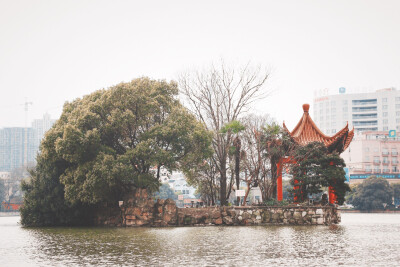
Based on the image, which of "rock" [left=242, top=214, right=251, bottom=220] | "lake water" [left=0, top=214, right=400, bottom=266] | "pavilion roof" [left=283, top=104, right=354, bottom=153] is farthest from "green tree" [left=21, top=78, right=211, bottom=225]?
"lake water" [left=0, top=214, right=400, bottom=266]

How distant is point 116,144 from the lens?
34.2 metres

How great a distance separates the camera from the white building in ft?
438

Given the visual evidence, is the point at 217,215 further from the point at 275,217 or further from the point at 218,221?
the point at 275,217

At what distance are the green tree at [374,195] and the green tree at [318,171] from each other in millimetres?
47987

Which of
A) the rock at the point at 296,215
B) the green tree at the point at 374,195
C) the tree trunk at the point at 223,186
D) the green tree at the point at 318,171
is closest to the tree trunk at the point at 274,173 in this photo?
the green tree at the point at 318,171

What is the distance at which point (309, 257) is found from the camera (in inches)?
622

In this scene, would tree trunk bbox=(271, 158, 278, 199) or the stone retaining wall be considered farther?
tree trunk bbox=(271, 158, 278, 199)

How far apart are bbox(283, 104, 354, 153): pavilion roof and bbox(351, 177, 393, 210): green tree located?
154 ft

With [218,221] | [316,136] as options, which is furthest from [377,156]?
[218,221]

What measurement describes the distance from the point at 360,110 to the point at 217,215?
113429 mm

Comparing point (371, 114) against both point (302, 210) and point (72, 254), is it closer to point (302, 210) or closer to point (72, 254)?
point (302, 210)

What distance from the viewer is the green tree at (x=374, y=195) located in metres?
78.8

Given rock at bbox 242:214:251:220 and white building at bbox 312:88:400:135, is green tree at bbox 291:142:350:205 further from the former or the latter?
white building at bbox 312:88:400:135

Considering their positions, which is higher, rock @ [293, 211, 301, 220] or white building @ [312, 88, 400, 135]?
white building @ [312, 88, 400, 135]
